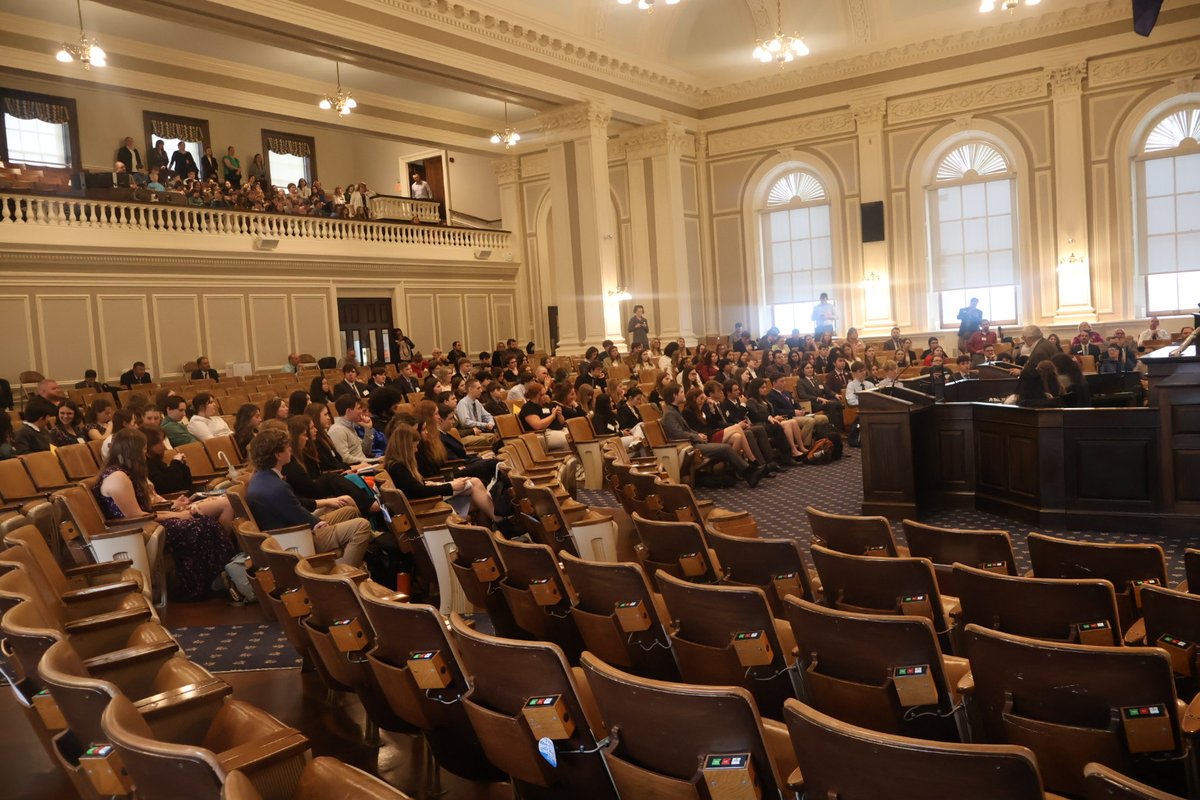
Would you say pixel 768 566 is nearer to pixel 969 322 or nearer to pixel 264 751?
pixel 264 751

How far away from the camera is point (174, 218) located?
46.4ft

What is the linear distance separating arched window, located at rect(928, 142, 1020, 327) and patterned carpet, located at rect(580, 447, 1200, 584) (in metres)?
8.50

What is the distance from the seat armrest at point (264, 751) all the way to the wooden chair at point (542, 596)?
1.33 meters

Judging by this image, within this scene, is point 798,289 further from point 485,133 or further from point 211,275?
point 211,275

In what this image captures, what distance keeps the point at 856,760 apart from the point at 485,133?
65.5ft

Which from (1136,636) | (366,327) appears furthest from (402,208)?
(1136,636)

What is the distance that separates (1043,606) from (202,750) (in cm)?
233

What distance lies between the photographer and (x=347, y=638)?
2756 millimetres

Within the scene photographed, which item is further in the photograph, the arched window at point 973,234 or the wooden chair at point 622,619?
the arched window at point 973,234

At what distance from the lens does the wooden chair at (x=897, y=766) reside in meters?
1.44

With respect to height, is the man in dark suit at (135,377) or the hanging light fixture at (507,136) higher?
the hanging light fixture at (507,136)

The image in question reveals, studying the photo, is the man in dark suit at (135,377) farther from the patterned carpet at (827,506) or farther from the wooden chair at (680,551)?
the wooden chair at (680,551)

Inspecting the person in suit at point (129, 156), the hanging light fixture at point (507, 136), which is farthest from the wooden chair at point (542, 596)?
the person in suit at point (129, 156)

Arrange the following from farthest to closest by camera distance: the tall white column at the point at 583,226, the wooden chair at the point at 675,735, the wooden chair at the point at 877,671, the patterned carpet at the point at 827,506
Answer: the tall white column at the point at 583,226 → the patterned carpet at the point at 827,506 → the wooden chair at the point at 877,671 → the wooden chair at the point at 675,735
